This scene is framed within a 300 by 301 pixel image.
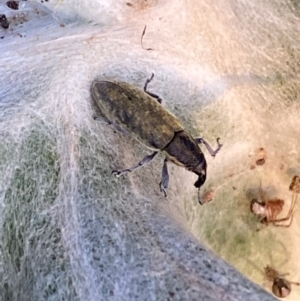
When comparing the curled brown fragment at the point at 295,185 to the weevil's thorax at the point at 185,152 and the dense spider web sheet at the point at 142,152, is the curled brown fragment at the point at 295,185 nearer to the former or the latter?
the dense spider web sheet at the point at 142,152

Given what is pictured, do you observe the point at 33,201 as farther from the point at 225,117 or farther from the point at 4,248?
the point at 225,117

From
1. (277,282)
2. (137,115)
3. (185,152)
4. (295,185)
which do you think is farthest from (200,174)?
(277,282)

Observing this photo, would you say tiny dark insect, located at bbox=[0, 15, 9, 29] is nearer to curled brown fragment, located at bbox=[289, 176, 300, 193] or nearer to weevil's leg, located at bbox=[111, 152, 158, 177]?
weevil's leg, located at bbox=[111, 152, 158, 177]

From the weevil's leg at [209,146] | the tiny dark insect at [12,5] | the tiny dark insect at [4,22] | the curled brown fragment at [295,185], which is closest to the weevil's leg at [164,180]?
the weevil's leg at [209,146]

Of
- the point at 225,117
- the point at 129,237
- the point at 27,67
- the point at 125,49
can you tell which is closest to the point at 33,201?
the point at 129,237

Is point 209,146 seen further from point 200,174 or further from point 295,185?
point 295,185
